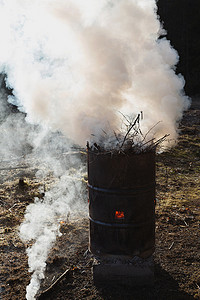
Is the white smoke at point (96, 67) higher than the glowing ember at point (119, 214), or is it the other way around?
the white smoke at point (96, 67)

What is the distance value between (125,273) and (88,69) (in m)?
3.51

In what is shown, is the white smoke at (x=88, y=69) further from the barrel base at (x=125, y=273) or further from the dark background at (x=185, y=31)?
the dark background at (x=185, y=31)

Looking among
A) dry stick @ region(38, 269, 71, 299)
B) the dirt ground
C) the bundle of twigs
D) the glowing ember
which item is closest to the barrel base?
the dirt ground

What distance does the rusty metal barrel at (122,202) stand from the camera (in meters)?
4.24

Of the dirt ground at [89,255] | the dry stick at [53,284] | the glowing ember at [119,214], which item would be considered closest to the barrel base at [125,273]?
the dirt ground at [89,255]

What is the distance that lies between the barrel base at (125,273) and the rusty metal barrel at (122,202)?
0.47 feet

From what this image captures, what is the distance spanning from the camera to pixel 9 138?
51.8ft

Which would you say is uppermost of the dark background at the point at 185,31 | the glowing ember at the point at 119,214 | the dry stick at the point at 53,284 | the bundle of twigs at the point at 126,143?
the dark background at the point at 185,31

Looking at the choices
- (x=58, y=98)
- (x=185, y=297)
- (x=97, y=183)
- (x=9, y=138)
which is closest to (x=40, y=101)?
(x=58, y=98)

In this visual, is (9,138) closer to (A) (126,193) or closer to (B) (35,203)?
(B) (35,203)

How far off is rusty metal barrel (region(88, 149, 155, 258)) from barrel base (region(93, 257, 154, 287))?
0.14 metres

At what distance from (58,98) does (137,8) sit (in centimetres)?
224

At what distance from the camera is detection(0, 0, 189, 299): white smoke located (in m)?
5.16

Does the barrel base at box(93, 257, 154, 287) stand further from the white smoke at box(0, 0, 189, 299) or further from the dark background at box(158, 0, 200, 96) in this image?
the dark background at box(158, 0, 200, 96)
